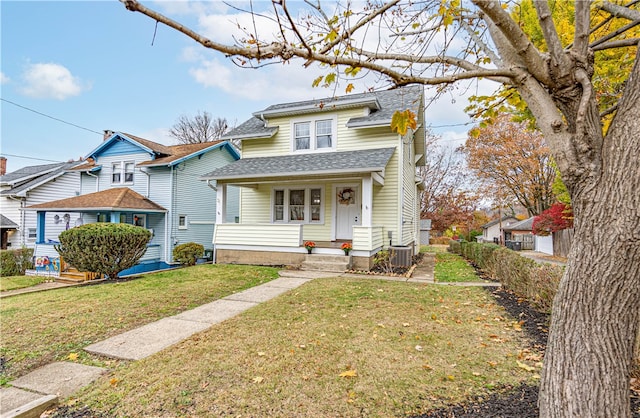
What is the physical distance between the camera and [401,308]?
5.76 m

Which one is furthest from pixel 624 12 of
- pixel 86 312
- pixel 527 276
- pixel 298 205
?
pixel 298 205

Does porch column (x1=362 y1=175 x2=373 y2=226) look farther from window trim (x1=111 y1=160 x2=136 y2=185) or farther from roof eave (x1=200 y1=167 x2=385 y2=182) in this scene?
window trim (x1=111 y1=160 x2=136 y2=185)

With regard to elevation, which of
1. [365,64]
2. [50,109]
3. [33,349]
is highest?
[50,109]

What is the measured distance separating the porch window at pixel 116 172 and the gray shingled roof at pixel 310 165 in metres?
8.96

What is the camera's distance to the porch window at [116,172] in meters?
18.3

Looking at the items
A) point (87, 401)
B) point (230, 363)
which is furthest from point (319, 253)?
point (87, 401)

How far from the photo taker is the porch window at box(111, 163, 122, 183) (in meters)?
18.3

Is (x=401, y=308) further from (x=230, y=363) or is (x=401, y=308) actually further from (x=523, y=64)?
(x=523, y=64)

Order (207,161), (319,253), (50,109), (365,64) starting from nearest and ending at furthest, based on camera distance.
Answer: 1. (365,64)
2. (319,253)
3. (50,109)
4. (207,161)

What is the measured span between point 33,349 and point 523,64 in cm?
627

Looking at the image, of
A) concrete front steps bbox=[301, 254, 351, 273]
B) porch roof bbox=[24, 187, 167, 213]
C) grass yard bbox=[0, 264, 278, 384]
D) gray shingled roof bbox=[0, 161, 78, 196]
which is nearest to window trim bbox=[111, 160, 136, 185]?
porch roof bbox=[24, 187, 167, 213]

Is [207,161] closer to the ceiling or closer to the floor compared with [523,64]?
closer to the ceiling

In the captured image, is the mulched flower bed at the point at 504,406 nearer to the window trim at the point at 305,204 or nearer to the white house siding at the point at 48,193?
the window trim at the point at 305,204

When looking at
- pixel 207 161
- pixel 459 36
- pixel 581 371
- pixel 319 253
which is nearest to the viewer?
pixel 581 371
